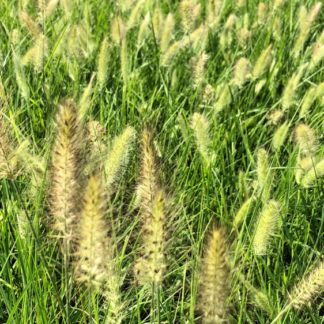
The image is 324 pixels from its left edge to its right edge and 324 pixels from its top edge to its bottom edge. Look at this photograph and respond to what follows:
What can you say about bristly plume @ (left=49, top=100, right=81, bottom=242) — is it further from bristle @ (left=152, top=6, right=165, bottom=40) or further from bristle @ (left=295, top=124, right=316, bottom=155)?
bristle @ (left=152, top=6, right=165, bottom=40)

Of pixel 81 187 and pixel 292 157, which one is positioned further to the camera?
pixel 292 157

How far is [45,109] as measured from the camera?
2.10 m

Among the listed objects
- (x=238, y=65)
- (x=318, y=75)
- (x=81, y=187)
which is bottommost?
(x=318, y=75)

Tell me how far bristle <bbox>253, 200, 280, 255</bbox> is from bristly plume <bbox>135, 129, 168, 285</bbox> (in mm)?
254

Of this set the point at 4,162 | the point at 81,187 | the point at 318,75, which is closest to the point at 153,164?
the point at 81,187

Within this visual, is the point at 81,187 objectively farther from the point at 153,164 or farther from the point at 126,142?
the point at 126,142

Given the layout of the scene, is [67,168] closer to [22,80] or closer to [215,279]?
[215,279]

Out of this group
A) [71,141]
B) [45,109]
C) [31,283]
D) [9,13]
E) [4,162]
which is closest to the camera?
[71,141]

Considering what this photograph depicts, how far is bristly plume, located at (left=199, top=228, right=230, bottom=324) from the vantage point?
2.82 feet

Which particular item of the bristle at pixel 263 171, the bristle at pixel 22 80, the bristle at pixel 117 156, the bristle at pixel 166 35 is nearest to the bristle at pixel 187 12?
the bristle at pixel 166 35

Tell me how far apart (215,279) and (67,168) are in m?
0.27

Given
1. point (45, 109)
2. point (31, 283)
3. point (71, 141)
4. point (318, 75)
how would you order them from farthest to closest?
point (318, 75) → point (45, 109) → point (31, 283) → point (71, 141)

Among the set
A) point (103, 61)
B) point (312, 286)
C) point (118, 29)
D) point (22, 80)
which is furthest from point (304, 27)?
point (312, 286)

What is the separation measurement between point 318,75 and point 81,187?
5.70 ft
